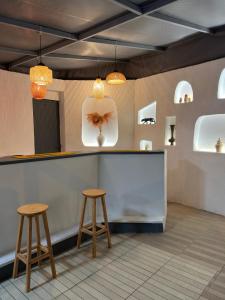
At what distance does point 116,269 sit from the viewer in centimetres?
237

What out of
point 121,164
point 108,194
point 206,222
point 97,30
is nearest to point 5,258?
point 108,194

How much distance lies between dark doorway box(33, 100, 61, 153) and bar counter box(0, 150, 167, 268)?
9.11 feet

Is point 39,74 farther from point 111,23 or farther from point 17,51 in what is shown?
point 17,51

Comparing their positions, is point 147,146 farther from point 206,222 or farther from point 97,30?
point 97,30

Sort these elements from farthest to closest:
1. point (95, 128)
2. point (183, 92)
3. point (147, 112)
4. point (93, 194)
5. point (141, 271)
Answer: point (95, 128) < point (147, 112) < point (183, 92) < point (93, 194) < point (141, 271)

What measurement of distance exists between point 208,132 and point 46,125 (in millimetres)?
3611

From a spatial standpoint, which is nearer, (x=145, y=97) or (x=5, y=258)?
(x=5, y=258)

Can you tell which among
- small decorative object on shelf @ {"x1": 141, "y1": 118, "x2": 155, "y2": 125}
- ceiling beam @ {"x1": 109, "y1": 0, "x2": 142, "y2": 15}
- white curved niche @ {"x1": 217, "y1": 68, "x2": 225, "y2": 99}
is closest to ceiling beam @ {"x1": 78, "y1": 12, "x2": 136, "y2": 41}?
ceiling beam @ {"x1": 109, "y1": 0, "x2": 142, "y2": 15}

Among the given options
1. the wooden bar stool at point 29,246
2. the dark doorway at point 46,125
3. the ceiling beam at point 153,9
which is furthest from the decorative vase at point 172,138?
the wooden bar stool at point 29,246

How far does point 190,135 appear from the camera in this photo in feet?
13.7

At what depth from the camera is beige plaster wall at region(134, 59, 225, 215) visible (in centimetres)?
381

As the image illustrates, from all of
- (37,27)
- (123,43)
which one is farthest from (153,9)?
(37,27)

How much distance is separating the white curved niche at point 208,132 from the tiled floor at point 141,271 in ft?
4.91

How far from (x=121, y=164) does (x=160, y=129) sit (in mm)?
1736
